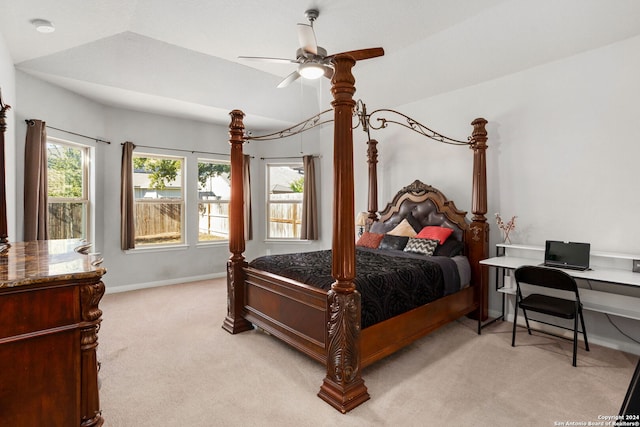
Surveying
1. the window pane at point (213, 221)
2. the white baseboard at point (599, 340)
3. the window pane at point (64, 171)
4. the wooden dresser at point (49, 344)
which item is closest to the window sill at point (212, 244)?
the window pane at point (213, 221)

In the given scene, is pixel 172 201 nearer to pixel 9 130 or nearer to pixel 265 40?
pixel 9 130

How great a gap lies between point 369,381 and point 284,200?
14.9 feet

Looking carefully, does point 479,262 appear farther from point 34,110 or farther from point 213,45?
point 34,110

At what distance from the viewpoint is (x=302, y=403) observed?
229 centimetres

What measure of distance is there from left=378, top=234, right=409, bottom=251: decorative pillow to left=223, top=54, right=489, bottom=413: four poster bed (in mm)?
78

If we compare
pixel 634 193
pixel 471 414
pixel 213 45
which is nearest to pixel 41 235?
pixel 213 45

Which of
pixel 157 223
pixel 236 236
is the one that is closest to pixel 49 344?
pixel 236 236

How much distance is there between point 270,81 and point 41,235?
3.60 meters

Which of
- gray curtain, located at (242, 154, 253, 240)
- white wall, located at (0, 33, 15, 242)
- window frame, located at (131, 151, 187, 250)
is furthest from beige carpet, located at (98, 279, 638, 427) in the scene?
gray curtain, located at (242, 154, 253, 240)

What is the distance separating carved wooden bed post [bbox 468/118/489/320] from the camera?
3.78 meters

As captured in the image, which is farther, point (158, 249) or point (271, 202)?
point (271, 202)

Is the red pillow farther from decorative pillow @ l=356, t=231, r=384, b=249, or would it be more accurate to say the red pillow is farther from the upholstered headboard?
decorative pillow @ l=356, t=231, r=384, b=249

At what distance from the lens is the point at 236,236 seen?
3600 millimetres

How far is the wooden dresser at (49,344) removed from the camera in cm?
138
